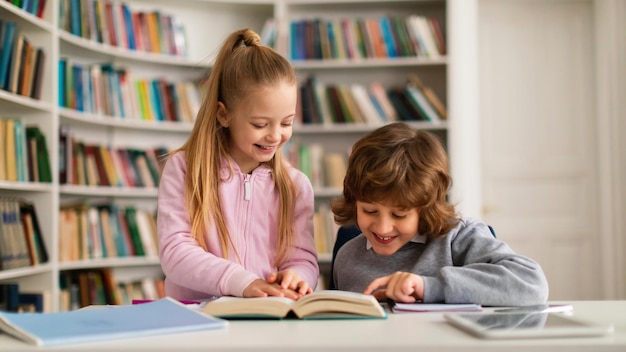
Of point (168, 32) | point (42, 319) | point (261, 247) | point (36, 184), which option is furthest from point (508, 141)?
→ point (42, 319)

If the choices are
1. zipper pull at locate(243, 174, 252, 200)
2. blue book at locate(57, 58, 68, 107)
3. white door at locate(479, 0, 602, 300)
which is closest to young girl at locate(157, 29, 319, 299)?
zipper pull at locate(243, 174, 252, 200)

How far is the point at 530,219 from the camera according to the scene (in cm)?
490

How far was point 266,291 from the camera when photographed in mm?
1555

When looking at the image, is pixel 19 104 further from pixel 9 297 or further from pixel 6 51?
pixel 9 297

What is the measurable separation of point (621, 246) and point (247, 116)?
3.48 meters

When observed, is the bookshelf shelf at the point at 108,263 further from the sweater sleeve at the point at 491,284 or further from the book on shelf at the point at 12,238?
the sweater sleeve at the point at 491,284

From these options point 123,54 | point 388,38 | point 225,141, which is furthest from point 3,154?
point 388,38

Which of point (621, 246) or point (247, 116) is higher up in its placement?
point (247, 116)

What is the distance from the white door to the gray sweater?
3.22 m

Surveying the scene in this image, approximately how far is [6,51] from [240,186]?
1968 millimetres

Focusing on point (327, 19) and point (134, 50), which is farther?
point (327, 19)

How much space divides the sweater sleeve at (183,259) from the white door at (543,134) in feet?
10.9

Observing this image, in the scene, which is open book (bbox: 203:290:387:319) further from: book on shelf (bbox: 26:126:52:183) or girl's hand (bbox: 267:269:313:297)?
book on shelf (bbox: 26:126:52:183)

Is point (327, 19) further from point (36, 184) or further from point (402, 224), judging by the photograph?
point (402, 224)
